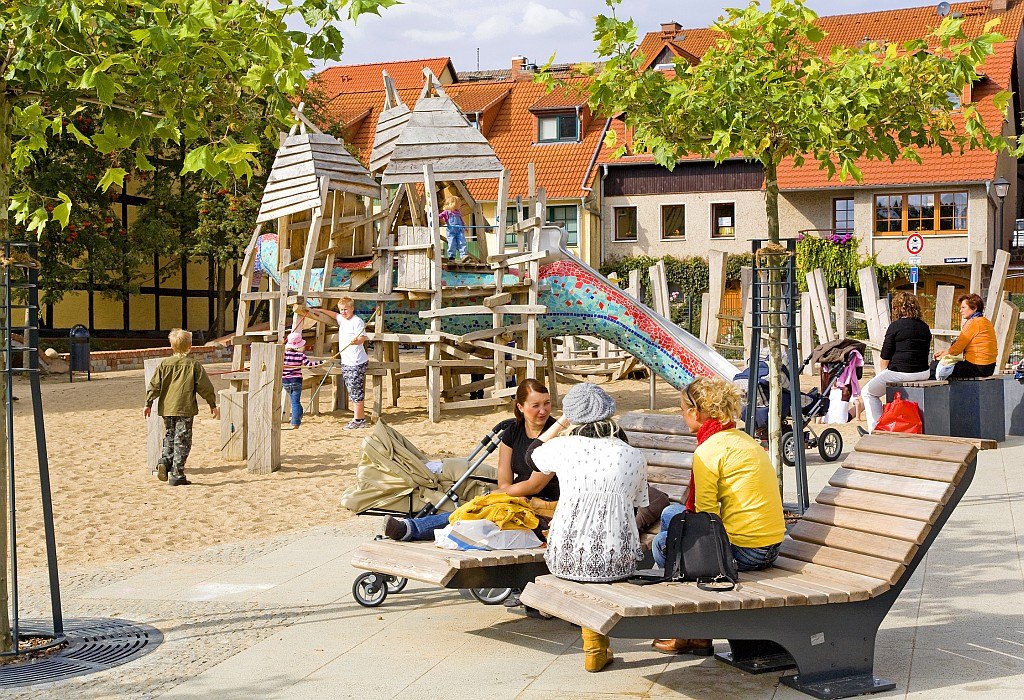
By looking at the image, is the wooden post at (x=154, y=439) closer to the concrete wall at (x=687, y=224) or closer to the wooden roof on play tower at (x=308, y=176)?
the wooden roof on play tower at (x=308, y=176)

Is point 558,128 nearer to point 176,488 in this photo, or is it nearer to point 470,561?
point 176,488

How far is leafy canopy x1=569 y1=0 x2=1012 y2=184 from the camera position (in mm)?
7691

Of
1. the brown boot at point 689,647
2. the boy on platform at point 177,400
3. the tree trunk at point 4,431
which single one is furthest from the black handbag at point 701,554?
the boy on platform at point 177,400

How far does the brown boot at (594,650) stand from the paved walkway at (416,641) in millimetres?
53

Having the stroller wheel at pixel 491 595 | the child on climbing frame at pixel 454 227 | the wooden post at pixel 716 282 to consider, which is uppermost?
the child on climbing frame at pixel 454 227

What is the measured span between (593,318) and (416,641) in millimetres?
12826

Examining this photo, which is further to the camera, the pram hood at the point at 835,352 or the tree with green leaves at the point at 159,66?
the pram hood at the point at 835,352

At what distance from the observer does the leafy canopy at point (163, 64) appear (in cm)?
533

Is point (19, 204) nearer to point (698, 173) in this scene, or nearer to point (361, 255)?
point (361, 255)

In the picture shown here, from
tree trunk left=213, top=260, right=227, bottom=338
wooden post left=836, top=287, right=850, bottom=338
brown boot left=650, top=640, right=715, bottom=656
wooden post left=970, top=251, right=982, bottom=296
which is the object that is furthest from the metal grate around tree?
tree trunk left=213, top=260, right=227, bottom=338

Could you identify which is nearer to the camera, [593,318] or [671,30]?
[593,318]

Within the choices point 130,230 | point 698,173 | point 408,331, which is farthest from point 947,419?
point 698,173

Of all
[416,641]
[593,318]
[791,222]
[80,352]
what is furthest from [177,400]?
[791,222]

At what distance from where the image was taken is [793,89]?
7824 millimetres
